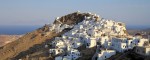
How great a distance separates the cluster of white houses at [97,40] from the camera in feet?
158

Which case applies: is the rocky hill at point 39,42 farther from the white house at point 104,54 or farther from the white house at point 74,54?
the white house at point 104,54

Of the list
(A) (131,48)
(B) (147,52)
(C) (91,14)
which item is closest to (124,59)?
(B) (147,52)

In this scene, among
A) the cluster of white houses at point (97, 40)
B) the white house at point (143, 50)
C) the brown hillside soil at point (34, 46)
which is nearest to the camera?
the white house at point (143, 50)

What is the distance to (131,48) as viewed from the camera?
4806 centimetres

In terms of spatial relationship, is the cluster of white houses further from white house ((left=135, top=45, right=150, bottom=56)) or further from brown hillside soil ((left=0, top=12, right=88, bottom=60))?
brown hillside soil ((left=0, top=12, right=88, bottom=60))

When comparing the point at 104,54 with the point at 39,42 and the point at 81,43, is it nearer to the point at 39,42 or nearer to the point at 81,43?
the point at 81,43

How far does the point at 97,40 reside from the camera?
5594 cm

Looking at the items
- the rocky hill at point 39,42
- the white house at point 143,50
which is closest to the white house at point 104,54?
the white house at point 143,50

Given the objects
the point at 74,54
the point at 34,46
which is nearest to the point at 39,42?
the point at 34,46

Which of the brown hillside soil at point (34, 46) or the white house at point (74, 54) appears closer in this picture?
the white house at point (74, 54)

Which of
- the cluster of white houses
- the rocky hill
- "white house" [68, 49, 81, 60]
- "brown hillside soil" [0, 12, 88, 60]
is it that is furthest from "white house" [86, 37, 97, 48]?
"brown hillside soil" [0, 12, 88, 60]

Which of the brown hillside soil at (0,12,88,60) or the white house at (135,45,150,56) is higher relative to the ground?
the brown hillside soil at (0,12,88,60)

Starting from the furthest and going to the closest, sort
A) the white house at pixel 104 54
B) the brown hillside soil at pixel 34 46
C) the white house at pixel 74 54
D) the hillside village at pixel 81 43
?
the brown hillside soil at pixel 34 46 < the white house at pixel 74 54 < the hillside village at pixel 81 43 < the white house at pixel 104 54

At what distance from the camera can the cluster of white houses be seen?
158 feet
